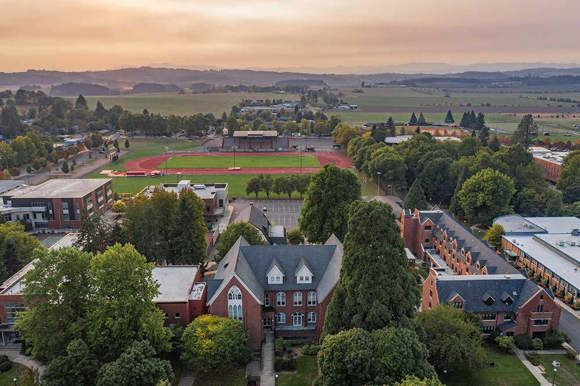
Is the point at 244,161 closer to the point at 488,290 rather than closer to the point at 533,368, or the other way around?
the point at 488,290

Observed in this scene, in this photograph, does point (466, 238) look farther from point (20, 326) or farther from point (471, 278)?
point (20, 326)

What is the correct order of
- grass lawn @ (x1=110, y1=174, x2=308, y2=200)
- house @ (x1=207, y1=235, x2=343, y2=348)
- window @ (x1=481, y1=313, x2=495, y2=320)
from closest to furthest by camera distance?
house @ (x1=207, y1=235, x2=343, y2=348) → window @ (x1=481, y1=313, x2=495, y2=320) → grass lawn @ (x1=110, y1=174, x2=308, y2=200)

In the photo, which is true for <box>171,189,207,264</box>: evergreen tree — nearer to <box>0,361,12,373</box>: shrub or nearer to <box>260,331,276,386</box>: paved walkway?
<box>260,331,276,386</box>: paved walkway

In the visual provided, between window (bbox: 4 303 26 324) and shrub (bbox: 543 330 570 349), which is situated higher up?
window (bbox: 4 303 26 324)

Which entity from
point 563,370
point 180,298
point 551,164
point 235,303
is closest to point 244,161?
point 551,164

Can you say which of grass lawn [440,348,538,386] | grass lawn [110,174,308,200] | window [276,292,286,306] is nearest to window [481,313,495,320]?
grass lawn [440,348,538,386]

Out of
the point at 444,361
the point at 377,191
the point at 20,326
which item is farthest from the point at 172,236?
the point at 377,191
